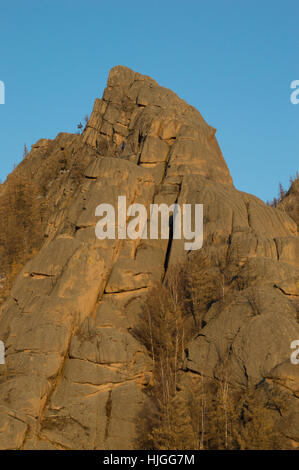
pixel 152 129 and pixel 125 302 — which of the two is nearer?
pixel 125 302

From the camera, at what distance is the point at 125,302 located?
141 ft

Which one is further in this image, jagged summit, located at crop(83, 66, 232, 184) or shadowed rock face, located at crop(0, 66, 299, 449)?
jagged summit, located at crop(83, 66, 232, 184)

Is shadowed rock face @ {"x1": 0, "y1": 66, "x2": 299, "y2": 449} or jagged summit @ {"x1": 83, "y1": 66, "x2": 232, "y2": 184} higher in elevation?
jagged summit @ {"x1": 83, "y1": 66, "x2": 232, "y2": 184}

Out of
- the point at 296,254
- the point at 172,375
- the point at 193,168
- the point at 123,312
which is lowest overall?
the point at 172,375

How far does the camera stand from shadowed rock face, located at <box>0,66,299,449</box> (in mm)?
33250

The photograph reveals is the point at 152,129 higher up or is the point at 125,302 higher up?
the point at 152,129

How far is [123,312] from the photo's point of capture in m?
42.4

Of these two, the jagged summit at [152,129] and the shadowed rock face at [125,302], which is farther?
the jagged summit at [152,129]

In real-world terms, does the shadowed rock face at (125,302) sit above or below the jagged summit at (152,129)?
below

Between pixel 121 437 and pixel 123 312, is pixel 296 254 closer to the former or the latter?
pixel 123 312

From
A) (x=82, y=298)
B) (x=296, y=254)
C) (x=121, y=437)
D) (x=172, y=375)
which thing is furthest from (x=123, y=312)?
(x=296, y=254)

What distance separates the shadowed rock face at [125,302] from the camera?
109 ft

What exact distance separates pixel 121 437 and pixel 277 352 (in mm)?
10896

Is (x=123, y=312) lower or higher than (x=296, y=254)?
lower
